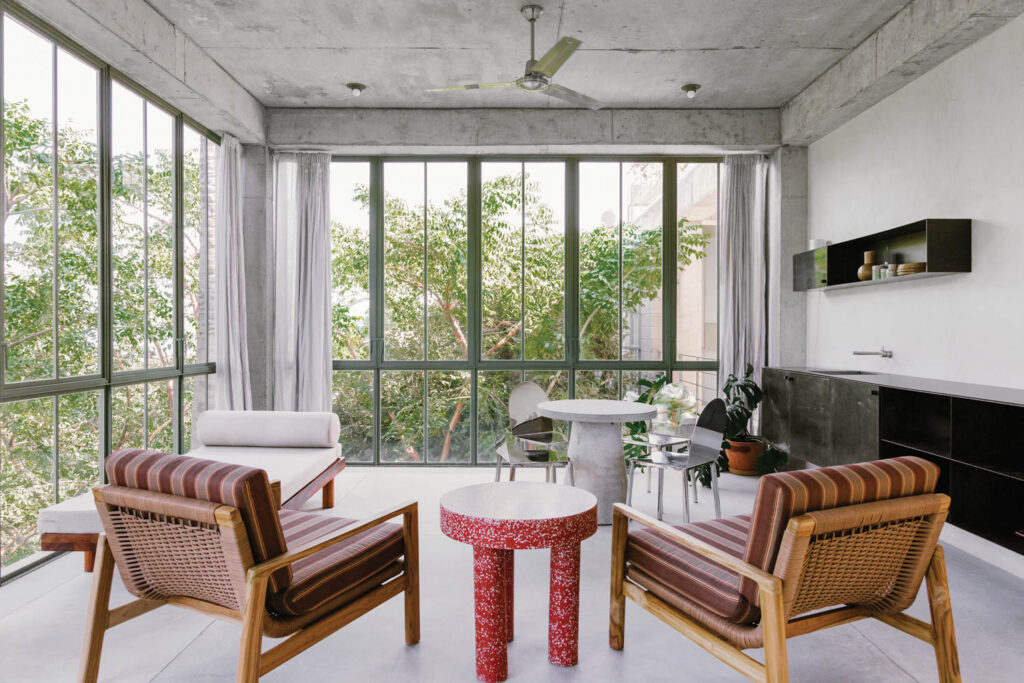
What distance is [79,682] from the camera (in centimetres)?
190

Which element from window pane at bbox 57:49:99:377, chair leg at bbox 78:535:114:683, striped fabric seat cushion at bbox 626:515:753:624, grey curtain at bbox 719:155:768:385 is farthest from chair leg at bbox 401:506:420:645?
grey curtain at bbox 719:155:768:385

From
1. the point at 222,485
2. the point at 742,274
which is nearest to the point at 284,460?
the point at 222,485

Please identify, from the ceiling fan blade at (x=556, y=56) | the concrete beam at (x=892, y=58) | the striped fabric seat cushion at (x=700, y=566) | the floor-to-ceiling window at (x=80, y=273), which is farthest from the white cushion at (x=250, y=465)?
the concrete beam at (x=892, y=58)

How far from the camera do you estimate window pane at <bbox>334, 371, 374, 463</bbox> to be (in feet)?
18.3

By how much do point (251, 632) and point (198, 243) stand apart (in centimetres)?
389

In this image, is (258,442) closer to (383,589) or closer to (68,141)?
(68,141)

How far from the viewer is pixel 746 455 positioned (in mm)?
5117

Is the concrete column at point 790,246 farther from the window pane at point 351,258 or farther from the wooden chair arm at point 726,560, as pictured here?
the wooden chair arm at point 726,560

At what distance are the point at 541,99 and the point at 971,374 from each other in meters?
3.60

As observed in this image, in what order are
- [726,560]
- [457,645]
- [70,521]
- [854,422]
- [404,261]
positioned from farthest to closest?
[404,261] < [854,422] < [70,521] < [457,645] < [726,560]

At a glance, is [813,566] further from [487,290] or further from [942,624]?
[487,290]

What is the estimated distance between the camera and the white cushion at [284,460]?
3.46m

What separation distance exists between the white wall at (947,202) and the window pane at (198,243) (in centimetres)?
Answer: 511

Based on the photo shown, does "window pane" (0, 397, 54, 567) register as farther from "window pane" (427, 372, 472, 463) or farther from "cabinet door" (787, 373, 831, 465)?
"cabinet door" (787, 373, 831, 465)
